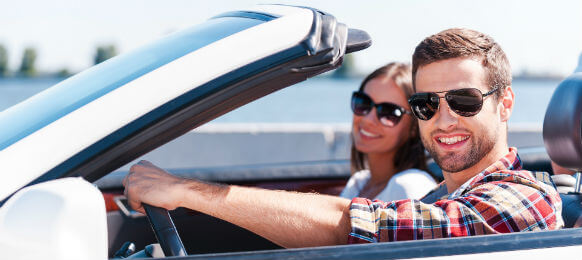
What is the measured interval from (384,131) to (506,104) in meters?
1.16

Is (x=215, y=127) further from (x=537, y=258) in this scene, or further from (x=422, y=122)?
(x=537, y=258)

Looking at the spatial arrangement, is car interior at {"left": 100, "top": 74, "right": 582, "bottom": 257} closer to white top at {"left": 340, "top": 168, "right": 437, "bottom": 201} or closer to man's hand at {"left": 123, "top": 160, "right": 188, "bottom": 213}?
man's hand at {"left": 123, "top": 160, "right": 188, "bottom": 213}

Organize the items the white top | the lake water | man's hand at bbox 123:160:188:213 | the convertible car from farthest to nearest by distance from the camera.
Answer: the lake water < the white top < man's hand at bbox 123:160:188:213 < the convertible car

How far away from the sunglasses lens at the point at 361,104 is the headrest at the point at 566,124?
1.31 m

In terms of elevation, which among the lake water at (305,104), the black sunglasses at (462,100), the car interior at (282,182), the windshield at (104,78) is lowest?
the lake water at (305,104)

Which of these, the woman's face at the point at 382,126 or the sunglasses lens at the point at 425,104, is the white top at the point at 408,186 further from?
the sunglasses lens at the point at 425,104

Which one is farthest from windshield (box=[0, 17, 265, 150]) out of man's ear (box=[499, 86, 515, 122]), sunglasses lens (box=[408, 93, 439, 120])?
man's ear (box=[499, 86, 515, 122])

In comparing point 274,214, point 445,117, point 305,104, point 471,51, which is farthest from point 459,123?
point 305,104

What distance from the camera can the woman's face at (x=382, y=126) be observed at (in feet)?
10.5

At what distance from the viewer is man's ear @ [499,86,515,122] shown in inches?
81.8

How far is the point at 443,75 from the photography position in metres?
1.99

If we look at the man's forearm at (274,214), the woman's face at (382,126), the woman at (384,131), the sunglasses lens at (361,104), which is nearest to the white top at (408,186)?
the woman at (384,131)

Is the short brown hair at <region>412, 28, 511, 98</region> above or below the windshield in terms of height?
below

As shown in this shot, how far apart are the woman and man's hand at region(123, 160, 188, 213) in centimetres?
166
